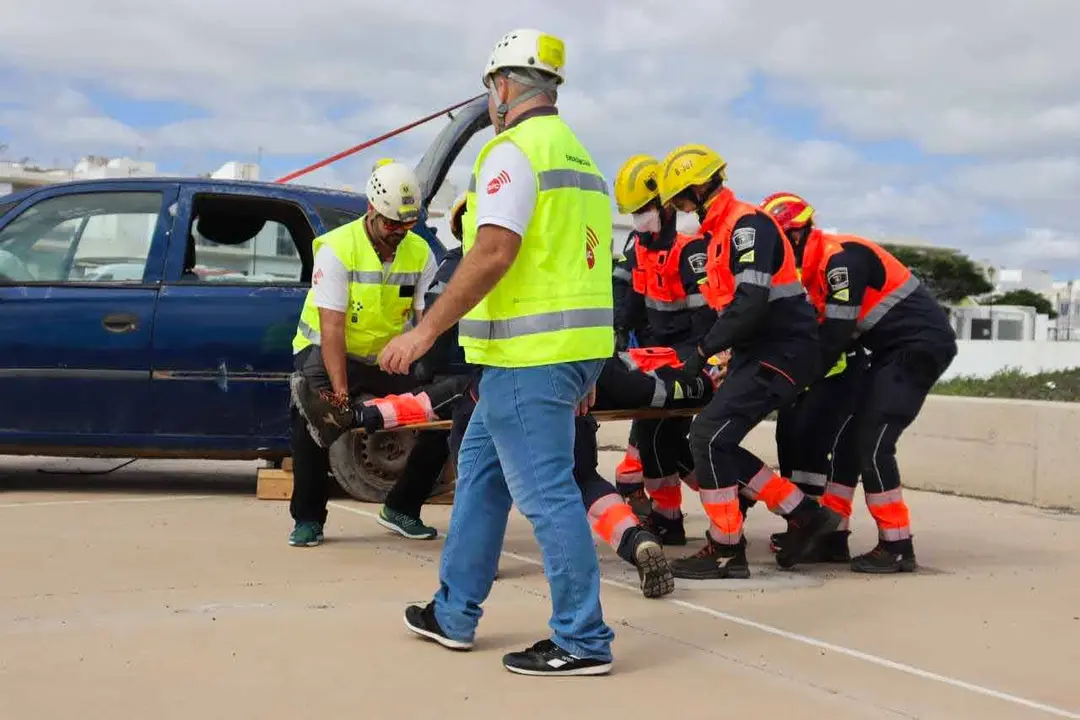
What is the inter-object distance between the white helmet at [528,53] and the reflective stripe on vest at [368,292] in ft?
7.48

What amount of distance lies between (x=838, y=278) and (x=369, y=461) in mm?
2815

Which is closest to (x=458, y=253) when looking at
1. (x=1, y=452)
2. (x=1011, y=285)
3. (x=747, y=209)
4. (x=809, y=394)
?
(x=747, y=209)

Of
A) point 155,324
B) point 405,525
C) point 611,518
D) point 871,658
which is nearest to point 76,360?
point 155,324

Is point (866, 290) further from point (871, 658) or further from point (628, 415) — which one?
point (871, 658)

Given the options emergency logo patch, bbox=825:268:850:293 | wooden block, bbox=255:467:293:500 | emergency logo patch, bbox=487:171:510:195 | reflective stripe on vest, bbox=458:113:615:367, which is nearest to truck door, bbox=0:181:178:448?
wooden block, bbox=255:467:293:500

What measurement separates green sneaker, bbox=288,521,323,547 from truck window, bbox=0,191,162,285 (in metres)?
2.05

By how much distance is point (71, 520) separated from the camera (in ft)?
22.8

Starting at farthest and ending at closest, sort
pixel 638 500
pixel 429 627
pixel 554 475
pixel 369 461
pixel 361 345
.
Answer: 1. pixel 638 500
2. pixel 369 461
3. pixel 361 345
4. pixel 429 627
5. pixel 554 475

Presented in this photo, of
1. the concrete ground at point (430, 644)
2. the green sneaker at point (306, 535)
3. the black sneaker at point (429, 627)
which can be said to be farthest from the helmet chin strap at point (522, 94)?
the green sneaker at point (306, 535)

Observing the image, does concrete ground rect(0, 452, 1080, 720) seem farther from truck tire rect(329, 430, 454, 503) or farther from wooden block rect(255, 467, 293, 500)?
wooden block rect(255, 467, 293, 500)

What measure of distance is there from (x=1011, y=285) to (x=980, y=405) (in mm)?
137887

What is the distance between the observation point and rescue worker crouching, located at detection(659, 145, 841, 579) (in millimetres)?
6000

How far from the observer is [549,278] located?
4234 mm

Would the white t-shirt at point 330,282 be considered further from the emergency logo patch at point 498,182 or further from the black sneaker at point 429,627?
the emergency logo patch at point 498,182
